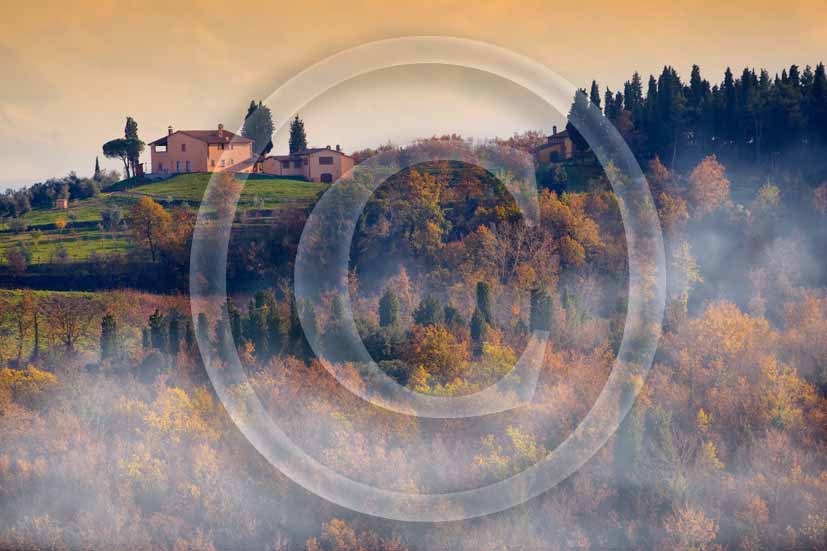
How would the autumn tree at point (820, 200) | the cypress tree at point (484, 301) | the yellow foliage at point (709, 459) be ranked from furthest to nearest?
the autumn tree at point (820, 200) < the cypress tree at point (484, 301) < the yellow foliage at point (709, 459)

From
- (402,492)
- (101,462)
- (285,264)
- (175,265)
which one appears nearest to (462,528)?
(402,492)

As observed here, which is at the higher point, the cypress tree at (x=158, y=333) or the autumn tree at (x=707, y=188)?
the autumn tree at (x=707, y=188)

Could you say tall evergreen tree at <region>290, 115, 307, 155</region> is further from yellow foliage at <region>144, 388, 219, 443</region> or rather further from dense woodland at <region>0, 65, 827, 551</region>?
yellow foliage at <region>144, 388, 219, 443</region>

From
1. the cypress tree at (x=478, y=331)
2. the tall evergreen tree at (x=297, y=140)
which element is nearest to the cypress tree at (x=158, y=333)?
the cypress tree at (x=478, y=331)

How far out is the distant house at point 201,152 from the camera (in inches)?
1956

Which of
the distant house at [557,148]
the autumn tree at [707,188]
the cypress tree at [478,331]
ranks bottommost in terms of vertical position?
the cypress tree at [478,331]

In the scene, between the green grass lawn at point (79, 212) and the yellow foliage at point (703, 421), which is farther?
the green grass lawn at point (79, 212)

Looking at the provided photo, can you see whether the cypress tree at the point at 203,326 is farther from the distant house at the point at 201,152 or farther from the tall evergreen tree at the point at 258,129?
the distant house at the point at 201,152

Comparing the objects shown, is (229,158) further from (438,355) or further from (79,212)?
(438,355)

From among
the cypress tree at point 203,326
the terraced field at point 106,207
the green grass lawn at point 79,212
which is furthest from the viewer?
the green grass lawn at point 79,212

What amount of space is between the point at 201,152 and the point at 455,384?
88.3ft

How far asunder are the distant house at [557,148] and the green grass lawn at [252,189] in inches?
414

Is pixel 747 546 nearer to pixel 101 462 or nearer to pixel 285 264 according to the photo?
pixel 101 462

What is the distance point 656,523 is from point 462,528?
474 cm
